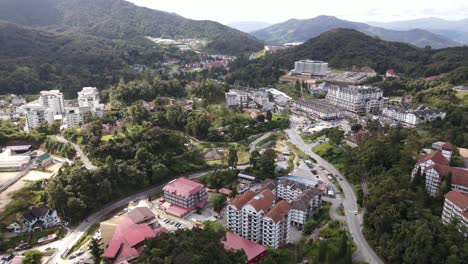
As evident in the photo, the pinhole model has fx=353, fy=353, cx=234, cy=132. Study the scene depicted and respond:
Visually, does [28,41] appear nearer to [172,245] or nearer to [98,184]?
[98,184]

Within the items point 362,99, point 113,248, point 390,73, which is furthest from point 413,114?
point 113,248

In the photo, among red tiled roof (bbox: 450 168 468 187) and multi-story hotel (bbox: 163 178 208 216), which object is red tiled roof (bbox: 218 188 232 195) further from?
red tiled roof (bbox: 450 168 468 187)

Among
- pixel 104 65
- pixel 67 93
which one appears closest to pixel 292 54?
pixel 104 65

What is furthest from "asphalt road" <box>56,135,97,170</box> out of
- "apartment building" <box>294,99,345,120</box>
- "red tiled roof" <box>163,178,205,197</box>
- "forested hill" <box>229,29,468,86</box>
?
"forested hill" <box>229,29,468,86</box>

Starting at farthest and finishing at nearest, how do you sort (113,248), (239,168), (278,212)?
→ (239,168), (278,212), (113,248)

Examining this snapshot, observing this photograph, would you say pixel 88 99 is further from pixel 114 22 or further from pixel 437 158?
pixel 114 22
